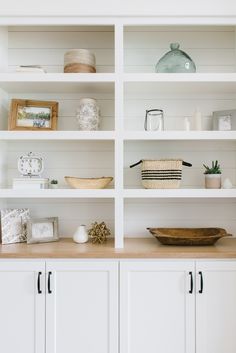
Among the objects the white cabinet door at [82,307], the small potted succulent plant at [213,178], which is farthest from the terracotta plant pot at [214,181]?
the white cabinet door at [82,307]

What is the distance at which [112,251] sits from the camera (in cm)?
→ 211

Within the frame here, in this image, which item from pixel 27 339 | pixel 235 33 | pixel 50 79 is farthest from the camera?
pixel 235 33

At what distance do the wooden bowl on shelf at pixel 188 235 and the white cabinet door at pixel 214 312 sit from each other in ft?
0.65

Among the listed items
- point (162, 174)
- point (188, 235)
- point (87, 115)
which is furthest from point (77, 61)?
point (188, 235)

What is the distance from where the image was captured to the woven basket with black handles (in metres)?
2.29

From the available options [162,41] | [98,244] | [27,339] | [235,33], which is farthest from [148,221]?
[235,33]

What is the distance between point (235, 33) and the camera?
2.56 metres

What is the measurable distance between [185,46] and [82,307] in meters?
1.99

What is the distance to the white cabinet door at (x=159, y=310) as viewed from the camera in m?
2.06

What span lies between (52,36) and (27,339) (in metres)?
2.11

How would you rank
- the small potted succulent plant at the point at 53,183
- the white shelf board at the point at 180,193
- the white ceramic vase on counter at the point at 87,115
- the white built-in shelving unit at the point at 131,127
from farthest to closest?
1. the white built-in shelving unit at the point at 131,127
2. the small potted succulent plant at the point at 53,183
3. the white ceramic vase on counter at the point at 87,115
4. the white shelf board at the point at 180,193

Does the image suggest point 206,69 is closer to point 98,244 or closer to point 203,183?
point 203,183

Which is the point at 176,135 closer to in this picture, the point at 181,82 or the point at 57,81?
the point at 181,82

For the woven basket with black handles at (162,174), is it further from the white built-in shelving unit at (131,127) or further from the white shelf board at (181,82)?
the white shelf board at (181,82)
